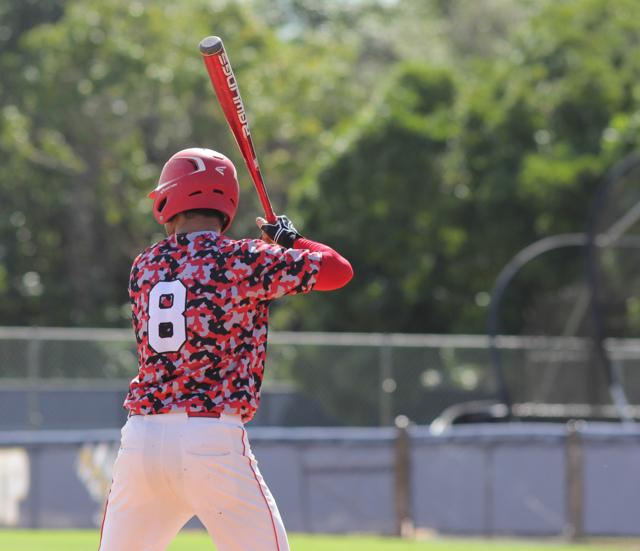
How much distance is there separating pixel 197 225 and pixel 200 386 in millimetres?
543

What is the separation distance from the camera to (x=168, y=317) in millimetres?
4109

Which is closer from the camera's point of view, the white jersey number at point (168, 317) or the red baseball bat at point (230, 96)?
the white jersey number at point (168, 317)

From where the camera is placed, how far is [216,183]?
4.30 metres

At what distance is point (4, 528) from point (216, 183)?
9492 mm

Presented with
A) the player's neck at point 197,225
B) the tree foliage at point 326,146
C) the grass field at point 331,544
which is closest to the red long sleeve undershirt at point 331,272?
the player's neck at point 197,225

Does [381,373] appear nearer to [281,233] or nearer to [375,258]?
[375,258]

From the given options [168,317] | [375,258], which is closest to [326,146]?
[375,258]

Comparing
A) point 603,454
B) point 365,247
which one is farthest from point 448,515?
point 365,247

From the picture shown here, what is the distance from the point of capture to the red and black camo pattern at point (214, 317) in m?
4.07

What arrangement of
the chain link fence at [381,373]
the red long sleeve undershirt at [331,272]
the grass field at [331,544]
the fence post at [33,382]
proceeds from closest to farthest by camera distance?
the red long sleeve undershirt at [331,272]
the grass field at [331,544]
the fence post at [33,382]
the chain link fence at [381,373]

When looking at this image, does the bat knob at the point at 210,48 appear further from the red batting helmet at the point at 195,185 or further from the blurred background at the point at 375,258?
the blurred background at the point at 375,258

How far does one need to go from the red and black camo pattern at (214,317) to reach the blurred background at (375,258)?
28.2ft

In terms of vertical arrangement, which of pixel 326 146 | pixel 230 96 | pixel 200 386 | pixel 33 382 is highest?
pixel 326 146

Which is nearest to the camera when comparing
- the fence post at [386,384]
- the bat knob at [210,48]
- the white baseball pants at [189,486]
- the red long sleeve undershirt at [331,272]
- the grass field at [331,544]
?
the white baseball pants at [189,486]
